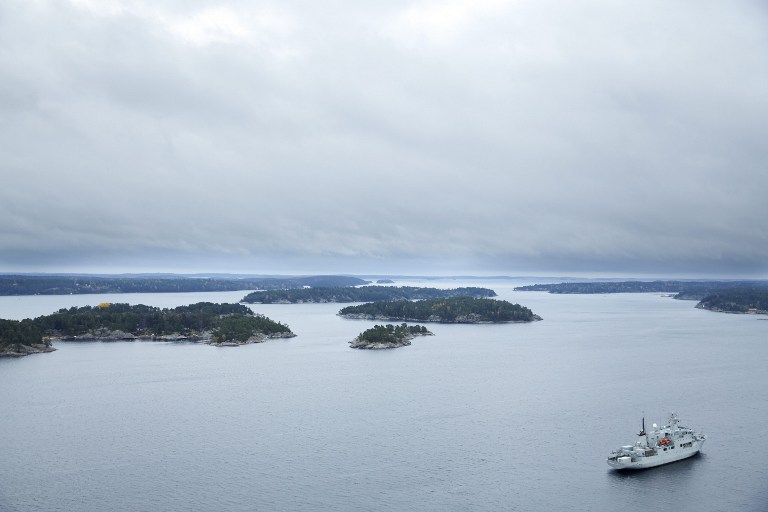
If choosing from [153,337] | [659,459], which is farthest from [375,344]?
[659,459]

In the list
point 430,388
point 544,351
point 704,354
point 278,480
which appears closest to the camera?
point 278,480

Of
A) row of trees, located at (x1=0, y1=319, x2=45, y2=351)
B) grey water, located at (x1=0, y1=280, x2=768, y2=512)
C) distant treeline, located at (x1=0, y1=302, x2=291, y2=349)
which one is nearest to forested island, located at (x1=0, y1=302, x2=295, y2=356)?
distant treeline, located at (x1=0, y1=302, x2=291, y2=349)

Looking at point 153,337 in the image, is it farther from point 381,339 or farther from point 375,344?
point 381,339

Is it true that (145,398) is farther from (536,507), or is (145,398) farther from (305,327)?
(305,327)

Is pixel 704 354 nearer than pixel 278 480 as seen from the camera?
No

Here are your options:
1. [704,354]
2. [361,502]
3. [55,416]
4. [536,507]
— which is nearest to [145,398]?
[55,416]

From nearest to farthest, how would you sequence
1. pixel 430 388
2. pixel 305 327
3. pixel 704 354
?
pixel 430 388 → pixel 704 354 → pixel 305 327
